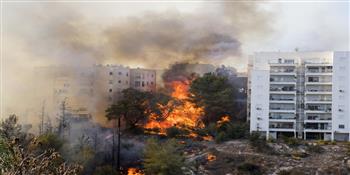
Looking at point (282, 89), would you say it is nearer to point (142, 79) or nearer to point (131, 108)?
point (131, 108)

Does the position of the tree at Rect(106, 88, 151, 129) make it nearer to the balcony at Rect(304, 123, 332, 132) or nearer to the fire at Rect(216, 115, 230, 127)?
the fire at Rect(216, 115, 230, 127)

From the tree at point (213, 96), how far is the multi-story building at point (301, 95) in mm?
2212

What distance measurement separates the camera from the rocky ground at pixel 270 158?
28.0 metres

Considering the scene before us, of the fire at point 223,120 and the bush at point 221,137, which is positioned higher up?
the fire at point 223,120

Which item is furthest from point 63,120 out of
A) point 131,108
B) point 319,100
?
point 319,100

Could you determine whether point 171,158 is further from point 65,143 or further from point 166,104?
point 166,104

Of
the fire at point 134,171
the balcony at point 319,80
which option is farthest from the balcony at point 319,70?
the fire at point 134,171

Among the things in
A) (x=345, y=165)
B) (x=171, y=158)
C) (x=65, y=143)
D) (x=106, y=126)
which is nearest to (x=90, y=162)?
(x=65, y=143)

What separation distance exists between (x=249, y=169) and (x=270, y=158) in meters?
2.87

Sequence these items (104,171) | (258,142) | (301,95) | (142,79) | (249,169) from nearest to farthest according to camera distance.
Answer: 1. (104,171)
2. (249,169)
3. (258,142)
4. (301,95)
5. (142,79)

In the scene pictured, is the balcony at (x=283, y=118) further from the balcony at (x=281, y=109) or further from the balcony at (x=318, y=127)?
the balcony at (x=318, y=127)

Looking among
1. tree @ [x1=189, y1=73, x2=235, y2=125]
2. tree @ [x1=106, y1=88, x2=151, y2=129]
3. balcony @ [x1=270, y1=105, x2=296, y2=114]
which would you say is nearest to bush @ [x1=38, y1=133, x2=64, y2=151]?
tree @ [x1=106, y1=88, x2=151, y2=129]

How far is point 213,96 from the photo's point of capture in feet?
128

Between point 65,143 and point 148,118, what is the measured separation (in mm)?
12706
